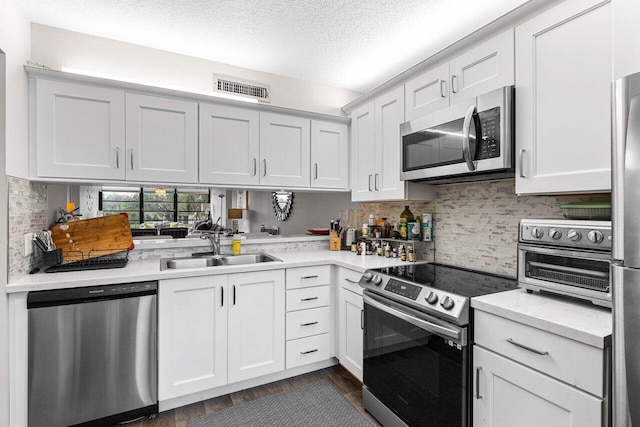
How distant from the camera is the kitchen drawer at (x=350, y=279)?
2.26 meters

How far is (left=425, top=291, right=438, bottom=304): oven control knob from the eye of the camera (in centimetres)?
157

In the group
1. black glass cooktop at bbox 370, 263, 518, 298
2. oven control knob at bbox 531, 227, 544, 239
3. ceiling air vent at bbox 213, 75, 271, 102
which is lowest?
black glass cooktop at bbox 370, 263, 518, 298

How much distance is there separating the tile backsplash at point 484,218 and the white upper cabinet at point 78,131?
7.74ft

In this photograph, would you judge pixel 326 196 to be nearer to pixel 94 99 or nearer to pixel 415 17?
pixel 415 17

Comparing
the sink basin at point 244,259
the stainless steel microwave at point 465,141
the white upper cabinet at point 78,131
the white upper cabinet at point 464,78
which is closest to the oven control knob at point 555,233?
the stainless steel microwave at point 465,141

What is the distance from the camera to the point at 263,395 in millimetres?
2250

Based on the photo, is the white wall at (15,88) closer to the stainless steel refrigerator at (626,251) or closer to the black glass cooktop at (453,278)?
the black glass cooktop at (453,278)

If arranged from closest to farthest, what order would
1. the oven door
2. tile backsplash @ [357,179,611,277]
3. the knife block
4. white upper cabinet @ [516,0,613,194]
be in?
white upper cabinet @ [516,0,613,194]
the oven door
tile backsplash @ [357,179,611,277]
the knife block

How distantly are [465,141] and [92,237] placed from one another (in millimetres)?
2535

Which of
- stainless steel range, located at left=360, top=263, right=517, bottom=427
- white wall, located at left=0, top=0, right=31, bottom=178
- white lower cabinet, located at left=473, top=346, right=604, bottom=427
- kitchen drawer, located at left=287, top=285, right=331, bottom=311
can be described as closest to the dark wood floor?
stainless steel range, located at left=360, top=263, right=517, bottom=427

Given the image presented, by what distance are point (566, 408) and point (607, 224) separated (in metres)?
0.69

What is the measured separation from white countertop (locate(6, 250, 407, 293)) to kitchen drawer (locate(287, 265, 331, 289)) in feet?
0.16

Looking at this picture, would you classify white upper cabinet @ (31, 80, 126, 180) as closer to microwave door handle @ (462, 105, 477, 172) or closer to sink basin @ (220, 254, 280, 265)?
sink basin @ (220, 254, 280, 265)

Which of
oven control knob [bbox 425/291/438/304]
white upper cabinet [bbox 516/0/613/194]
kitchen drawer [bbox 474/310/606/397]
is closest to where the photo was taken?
kitchen drawer [bbox 474/310/606/397]
